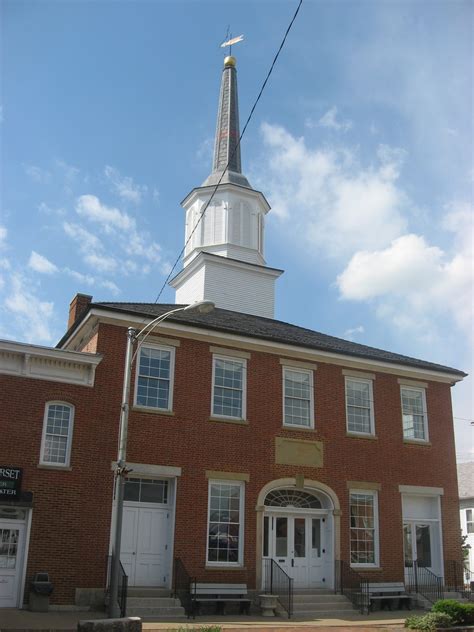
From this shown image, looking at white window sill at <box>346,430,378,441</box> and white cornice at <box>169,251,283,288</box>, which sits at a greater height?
white cornice at <box>169,251,283,288</box>

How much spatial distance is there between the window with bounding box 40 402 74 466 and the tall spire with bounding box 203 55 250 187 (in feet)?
51.1

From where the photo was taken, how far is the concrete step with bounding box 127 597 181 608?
695 inches

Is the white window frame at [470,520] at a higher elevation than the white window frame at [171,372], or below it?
below

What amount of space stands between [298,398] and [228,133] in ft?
51.4

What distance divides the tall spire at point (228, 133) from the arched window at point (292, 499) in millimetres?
14987

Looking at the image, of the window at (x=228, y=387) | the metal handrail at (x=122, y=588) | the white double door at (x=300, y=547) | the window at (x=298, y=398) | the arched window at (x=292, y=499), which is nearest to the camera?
the metal handrail at (x=122, y=588)

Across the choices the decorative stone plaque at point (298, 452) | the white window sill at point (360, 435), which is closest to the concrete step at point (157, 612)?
the decorative stone plaque at point (298, 452)

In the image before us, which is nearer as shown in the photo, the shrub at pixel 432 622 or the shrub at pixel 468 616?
the shrub at pixel 432 622

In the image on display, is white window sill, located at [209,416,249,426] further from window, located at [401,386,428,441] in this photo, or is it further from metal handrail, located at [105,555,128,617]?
window, located at [401,386,428,441]

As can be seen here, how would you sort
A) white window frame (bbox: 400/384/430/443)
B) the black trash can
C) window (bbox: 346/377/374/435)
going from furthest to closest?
white window frame (bbox: 400/384/430/443)
window (bbox: 346/377/374/435)
the black trash can

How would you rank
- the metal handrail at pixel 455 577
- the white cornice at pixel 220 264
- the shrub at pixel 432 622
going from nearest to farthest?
the shrub at pixel 432 622 → the metal handrail at pixel 455 577 → the white cornice at pixel 220 264

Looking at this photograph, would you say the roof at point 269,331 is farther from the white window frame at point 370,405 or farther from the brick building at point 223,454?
the white window frame at point 370,405

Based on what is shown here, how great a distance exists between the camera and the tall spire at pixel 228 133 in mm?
32125

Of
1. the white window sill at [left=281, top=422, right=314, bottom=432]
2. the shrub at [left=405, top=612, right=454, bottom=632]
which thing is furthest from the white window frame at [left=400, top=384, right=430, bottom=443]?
the shrub at [left=405, top=612, right=454, bottom=632]
